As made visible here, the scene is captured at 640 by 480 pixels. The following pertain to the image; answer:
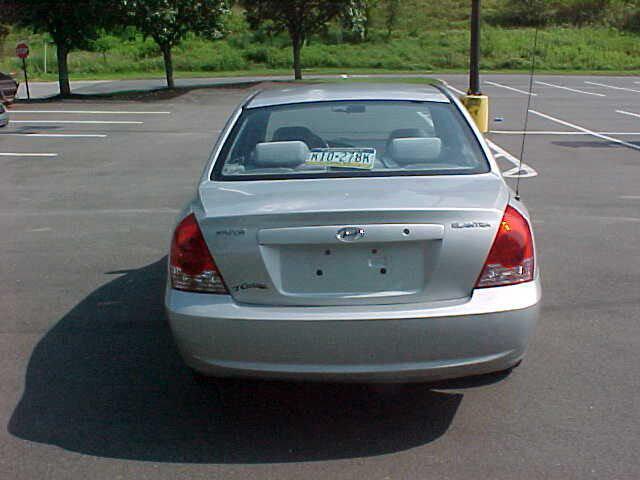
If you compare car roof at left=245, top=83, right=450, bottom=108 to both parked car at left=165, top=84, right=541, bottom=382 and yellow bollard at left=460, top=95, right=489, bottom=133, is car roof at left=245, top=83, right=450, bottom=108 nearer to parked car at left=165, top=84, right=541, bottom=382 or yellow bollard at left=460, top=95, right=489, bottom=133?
parked car at left=165, top=84, right=541, bottom=382

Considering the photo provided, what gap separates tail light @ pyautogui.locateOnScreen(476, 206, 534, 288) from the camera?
3746 millimetres

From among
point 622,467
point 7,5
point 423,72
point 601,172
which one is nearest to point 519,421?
point 622,467

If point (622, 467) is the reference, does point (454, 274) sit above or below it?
above

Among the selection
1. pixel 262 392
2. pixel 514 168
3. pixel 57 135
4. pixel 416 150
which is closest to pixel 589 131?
pixel 514 168

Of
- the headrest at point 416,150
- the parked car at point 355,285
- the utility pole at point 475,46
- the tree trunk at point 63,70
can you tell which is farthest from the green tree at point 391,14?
the parked car at point 355,285

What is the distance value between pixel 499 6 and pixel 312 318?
72.0 meters

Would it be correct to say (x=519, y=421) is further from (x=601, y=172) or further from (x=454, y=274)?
(x=601, y=172)

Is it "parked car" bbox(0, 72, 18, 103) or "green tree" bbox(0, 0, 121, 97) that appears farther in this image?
"green tree" bbox(0, 0, 121, 97)

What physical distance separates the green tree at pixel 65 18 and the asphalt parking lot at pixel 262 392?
2068 centimetres

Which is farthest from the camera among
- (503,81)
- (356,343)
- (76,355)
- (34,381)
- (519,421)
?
(503,81)

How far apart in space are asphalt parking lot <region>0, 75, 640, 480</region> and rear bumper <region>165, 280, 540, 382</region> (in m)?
0.40

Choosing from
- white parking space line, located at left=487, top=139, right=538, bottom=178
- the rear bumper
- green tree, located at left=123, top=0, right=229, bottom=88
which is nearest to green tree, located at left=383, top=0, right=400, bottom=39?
green tree, located at left=123, top=0, right=229, bottom=88

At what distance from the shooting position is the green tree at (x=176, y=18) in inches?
1132

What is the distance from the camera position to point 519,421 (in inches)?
162
